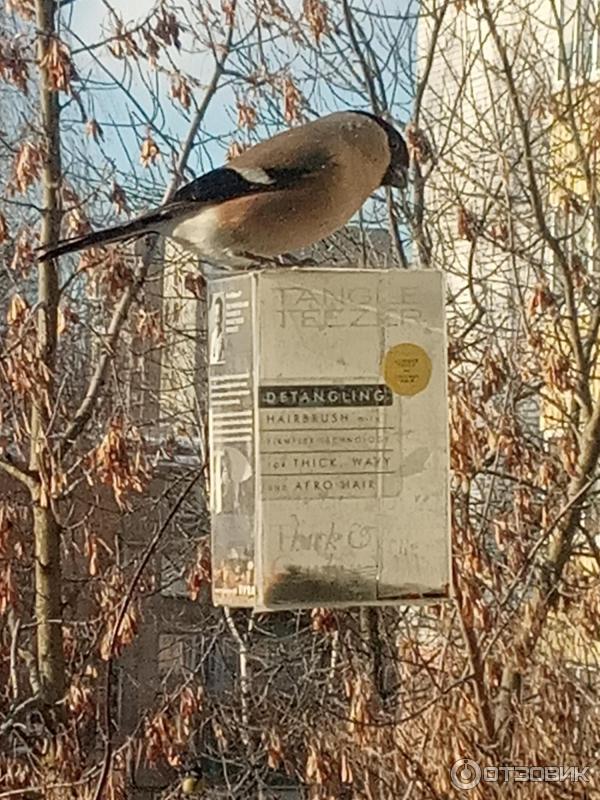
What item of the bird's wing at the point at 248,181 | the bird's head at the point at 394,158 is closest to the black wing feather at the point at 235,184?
the bird's wing at the point at 248,181

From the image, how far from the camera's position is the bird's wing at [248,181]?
1.99m

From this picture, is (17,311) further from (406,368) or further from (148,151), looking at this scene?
(406,368)

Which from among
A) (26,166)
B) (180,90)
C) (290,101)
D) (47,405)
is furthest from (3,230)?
(290,101)

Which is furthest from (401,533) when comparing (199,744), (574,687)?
(199,744)

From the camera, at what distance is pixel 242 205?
1964mm

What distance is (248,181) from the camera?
2.03 meters

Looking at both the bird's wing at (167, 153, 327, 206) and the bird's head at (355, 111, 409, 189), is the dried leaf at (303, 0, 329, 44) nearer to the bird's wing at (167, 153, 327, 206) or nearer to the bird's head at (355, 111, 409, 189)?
the bird's head at (355, 111, 409, 189)

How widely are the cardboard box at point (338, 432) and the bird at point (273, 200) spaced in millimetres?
328

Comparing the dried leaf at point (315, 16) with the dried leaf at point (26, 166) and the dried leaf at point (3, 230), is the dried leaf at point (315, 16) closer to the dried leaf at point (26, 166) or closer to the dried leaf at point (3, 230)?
the dried leaf at point (26, 166)

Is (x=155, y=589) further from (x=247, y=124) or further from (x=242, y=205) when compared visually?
(x=242, y=205)

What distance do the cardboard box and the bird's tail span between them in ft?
0.91

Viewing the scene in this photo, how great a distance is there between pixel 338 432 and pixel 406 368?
0.38 ft

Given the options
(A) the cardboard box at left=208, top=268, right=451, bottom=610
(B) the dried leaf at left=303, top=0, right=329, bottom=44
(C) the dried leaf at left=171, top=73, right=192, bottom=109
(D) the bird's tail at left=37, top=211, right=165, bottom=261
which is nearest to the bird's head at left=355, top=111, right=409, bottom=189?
(D) the bird's tail at left=37, top=211, right=165, bottom=261

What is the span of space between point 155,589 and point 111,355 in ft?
2.87
